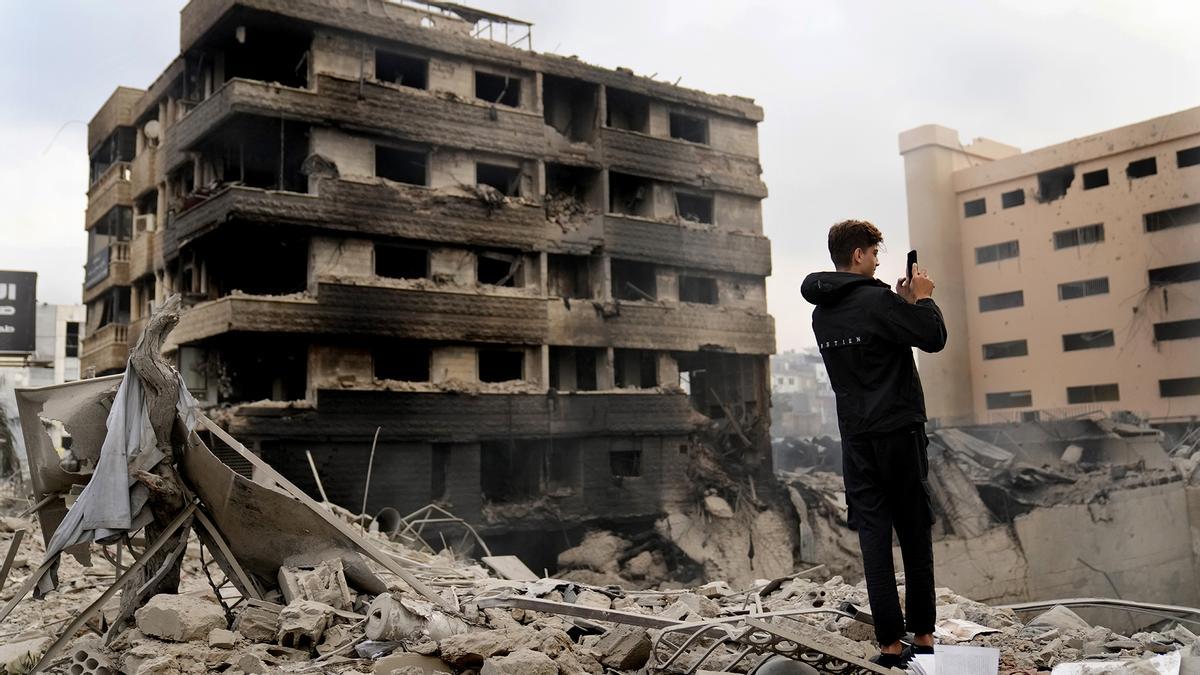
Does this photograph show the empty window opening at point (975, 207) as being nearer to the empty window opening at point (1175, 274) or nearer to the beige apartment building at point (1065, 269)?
the beige apartment building at point (1065, 269)

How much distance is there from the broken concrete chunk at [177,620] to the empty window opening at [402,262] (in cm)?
1794

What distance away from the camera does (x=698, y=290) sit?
28.3m

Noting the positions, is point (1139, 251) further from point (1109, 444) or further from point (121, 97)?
point (121, 97)

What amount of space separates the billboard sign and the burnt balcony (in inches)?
77.5

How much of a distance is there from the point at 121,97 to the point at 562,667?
29.9 meters

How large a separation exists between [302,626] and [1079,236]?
35.6 m

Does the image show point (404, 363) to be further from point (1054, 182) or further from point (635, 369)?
point (1054, 182)

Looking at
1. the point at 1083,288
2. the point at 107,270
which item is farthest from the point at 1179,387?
the point at 107,270

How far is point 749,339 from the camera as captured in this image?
28078mm

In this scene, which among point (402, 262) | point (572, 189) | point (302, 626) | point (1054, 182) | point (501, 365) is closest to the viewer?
point (302, 626)

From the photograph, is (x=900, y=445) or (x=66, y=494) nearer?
(x=900, y=445)

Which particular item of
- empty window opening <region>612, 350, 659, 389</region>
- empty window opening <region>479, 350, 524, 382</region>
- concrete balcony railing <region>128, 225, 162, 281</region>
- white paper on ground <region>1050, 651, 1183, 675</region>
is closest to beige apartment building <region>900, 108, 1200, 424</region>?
empty window opening <region>612, 350, 659, 389</region>

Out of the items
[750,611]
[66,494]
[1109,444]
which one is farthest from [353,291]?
[1109,444]

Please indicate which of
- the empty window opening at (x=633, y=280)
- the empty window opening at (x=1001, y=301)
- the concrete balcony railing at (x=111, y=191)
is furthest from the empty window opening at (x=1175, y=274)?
the concrete balcony railing at (x=111, y=191)
